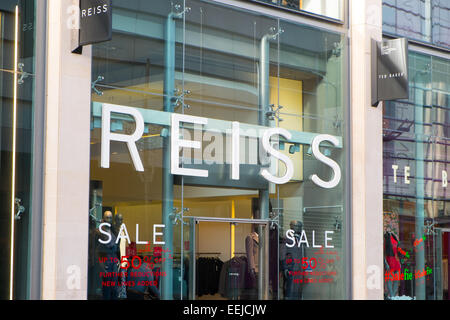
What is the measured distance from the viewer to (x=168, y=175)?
37.3 ft

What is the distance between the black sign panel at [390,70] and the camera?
1353 cm

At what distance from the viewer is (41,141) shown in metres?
9.96

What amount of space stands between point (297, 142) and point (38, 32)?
4942mm

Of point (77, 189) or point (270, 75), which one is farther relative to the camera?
point (270, 75)

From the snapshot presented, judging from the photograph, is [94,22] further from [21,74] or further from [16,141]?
[16,141]

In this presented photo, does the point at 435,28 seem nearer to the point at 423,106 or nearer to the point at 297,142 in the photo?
the point at 423,106

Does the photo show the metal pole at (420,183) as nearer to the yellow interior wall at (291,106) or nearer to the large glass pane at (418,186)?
the large glass pane at (418,186)

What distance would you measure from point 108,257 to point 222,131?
2824 millimetres

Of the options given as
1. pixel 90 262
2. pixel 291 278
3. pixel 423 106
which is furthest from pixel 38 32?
pixel 423 106

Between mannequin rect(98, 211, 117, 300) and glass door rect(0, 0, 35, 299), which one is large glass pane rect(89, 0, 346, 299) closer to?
mannequin rect(98, 211, 117, 300)

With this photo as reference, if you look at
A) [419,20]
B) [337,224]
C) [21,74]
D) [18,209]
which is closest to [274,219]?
[337,224]

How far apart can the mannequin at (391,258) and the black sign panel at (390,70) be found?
2512 millimetres

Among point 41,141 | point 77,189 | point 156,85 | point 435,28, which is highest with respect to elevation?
point 435,28
